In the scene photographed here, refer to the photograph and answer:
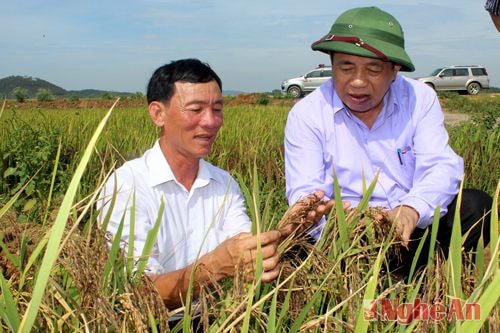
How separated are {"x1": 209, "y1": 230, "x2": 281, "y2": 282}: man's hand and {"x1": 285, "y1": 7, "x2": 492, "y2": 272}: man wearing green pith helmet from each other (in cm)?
71

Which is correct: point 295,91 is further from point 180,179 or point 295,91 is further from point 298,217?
point 298,217

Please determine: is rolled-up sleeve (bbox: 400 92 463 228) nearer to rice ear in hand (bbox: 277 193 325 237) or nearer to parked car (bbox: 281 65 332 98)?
rice ear in hand (bbox: 277 193 325 237)

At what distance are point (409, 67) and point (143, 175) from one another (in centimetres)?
94

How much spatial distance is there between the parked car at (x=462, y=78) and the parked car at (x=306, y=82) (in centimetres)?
398

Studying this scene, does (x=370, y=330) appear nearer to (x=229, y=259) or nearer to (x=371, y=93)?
(x=229, y=259)

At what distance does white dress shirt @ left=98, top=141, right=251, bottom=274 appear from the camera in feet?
4.88

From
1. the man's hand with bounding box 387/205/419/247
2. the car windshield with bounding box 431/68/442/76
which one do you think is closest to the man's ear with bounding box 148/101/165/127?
the man's hand with bounding box 387/205/419/247

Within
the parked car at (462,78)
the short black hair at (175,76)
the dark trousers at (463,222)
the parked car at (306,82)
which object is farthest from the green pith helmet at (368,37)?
the parked car at (462,78)

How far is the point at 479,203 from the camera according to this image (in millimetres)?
2133

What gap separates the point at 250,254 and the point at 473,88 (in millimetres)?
22203

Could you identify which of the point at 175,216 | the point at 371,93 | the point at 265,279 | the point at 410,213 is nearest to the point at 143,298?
the point at 265,279

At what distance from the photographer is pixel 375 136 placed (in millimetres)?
2045

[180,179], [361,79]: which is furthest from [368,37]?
[180,179]

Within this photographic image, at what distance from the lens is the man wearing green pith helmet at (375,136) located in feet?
6.12
